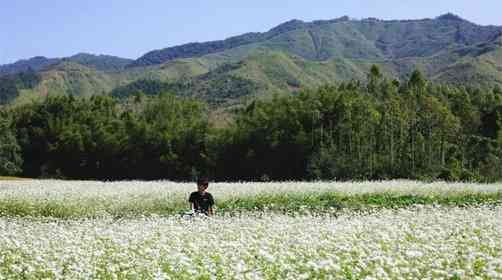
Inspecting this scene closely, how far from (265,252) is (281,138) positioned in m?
49.3

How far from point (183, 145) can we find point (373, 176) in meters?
26.6

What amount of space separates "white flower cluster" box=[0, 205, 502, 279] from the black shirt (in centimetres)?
248

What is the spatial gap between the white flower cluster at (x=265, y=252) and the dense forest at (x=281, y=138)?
109 ft

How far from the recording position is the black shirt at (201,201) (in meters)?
15.2

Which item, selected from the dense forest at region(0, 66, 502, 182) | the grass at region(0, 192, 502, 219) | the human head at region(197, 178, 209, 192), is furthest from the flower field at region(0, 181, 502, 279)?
the dense forest at region(0, 66, 502, 182)

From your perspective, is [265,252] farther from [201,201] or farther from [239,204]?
[239,204]

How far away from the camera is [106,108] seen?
3093 inches

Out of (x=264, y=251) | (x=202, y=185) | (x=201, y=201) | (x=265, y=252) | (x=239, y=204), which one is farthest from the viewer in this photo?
(x=239, y=204)

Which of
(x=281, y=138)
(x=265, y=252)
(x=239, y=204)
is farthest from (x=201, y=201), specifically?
(x=281, y=138)

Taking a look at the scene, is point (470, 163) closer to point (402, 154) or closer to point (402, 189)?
point (402, 154)

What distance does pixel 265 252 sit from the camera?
8.16 metres

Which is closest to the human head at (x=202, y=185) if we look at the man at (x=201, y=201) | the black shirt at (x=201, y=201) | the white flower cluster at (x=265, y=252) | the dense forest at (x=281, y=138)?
the man at (x=201, y=201)

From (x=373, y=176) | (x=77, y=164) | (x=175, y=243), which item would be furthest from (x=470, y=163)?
(x=175, y=243)

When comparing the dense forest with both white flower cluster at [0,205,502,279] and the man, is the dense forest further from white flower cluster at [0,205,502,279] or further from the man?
white flower cluster at [0,205,502,279]
